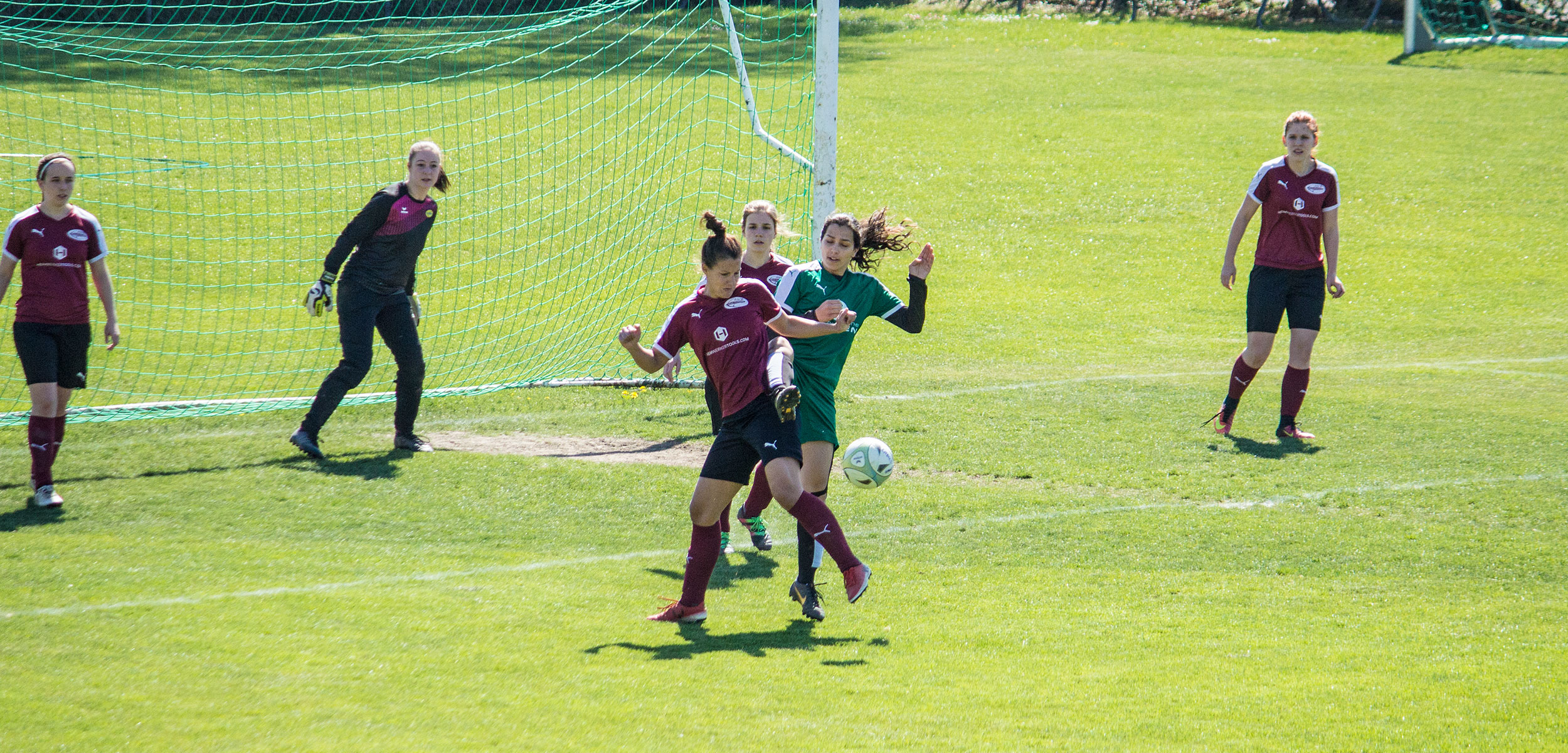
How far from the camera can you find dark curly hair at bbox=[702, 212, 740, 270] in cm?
570

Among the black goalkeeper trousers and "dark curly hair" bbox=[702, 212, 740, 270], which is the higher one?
"dark curly hair" bbox=[702, 212, 740, 270]

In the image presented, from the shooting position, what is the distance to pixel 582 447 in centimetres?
911

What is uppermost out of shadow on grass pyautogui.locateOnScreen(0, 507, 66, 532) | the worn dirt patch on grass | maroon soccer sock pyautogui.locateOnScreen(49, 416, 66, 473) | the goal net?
the goal net

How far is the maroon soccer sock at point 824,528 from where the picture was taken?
18.6 feet

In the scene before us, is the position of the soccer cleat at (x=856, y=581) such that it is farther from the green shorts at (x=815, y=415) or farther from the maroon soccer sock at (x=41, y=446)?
the maroon soccer sock at (x=41, y=446)

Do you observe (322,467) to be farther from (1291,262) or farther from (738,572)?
(1291,262)

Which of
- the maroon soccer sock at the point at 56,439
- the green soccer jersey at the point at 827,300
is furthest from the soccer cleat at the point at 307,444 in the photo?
the green soccer jersey at the point at 827,300

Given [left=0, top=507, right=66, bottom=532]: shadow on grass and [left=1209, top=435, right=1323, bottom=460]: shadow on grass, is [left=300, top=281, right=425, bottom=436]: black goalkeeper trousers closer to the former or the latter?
[left=0, top=507, right=66, bottom=532]: shadow on grass

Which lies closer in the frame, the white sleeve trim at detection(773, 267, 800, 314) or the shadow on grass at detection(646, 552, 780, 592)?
the white sleeve trim at detection(773, 267, 800, 314)

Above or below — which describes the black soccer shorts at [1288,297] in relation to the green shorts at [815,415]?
above

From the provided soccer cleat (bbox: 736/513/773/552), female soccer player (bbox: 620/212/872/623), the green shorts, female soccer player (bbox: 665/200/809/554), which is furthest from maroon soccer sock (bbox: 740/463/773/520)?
female soccer player (bbox: 620/212/872/623)

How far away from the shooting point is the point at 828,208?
1065cm

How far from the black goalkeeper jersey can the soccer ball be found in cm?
369

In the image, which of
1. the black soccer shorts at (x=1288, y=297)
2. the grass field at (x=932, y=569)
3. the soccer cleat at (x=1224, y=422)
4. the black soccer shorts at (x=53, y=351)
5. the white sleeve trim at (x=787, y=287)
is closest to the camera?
the grass field at (x=932, y=569)
